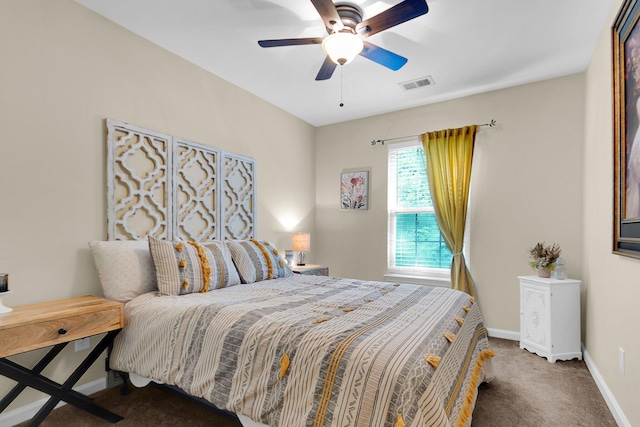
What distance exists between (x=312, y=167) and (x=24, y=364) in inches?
149

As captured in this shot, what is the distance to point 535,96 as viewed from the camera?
3.47 meters

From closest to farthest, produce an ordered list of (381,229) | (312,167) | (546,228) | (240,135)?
(546,228) → (240,135) → (381,229) → (312,167)

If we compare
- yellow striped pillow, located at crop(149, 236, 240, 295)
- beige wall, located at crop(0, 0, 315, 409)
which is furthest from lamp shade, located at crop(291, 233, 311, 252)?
beige wall, located at crop(0, 0, 315, 409)

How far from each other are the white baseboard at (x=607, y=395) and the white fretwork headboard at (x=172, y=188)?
10.7ft

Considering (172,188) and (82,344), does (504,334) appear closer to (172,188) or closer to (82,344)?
(172,188)

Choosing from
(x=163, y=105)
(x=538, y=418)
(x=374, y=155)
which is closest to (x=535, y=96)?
(x=374, y=155)

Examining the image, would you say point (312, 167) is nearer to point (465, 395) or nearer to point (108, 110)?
point (108, 110)

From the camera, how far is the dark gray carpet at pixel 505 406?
1.99 m

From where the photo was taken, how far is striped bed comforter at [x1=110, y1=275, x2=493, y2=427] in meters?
1.25

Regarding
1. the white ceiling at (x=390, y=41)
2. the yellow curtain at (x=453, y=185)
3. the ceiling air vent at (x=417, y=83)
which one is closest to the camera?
the white ceiling at (x=390, y=41)

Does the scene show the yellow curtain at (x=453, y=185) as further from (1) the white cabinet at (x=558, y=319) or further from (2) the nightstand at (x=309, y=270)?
(2) the nightstand at (x=309, y=270)

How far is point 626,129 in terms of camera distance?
1.95 meters

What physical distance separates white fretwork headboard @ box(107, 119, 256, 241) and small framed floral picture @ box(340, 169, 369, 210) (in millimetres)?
1479

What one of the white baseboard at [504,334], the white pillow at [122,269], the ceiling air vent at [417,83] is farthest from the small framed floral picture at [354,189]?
the white pillow at [122,269]
